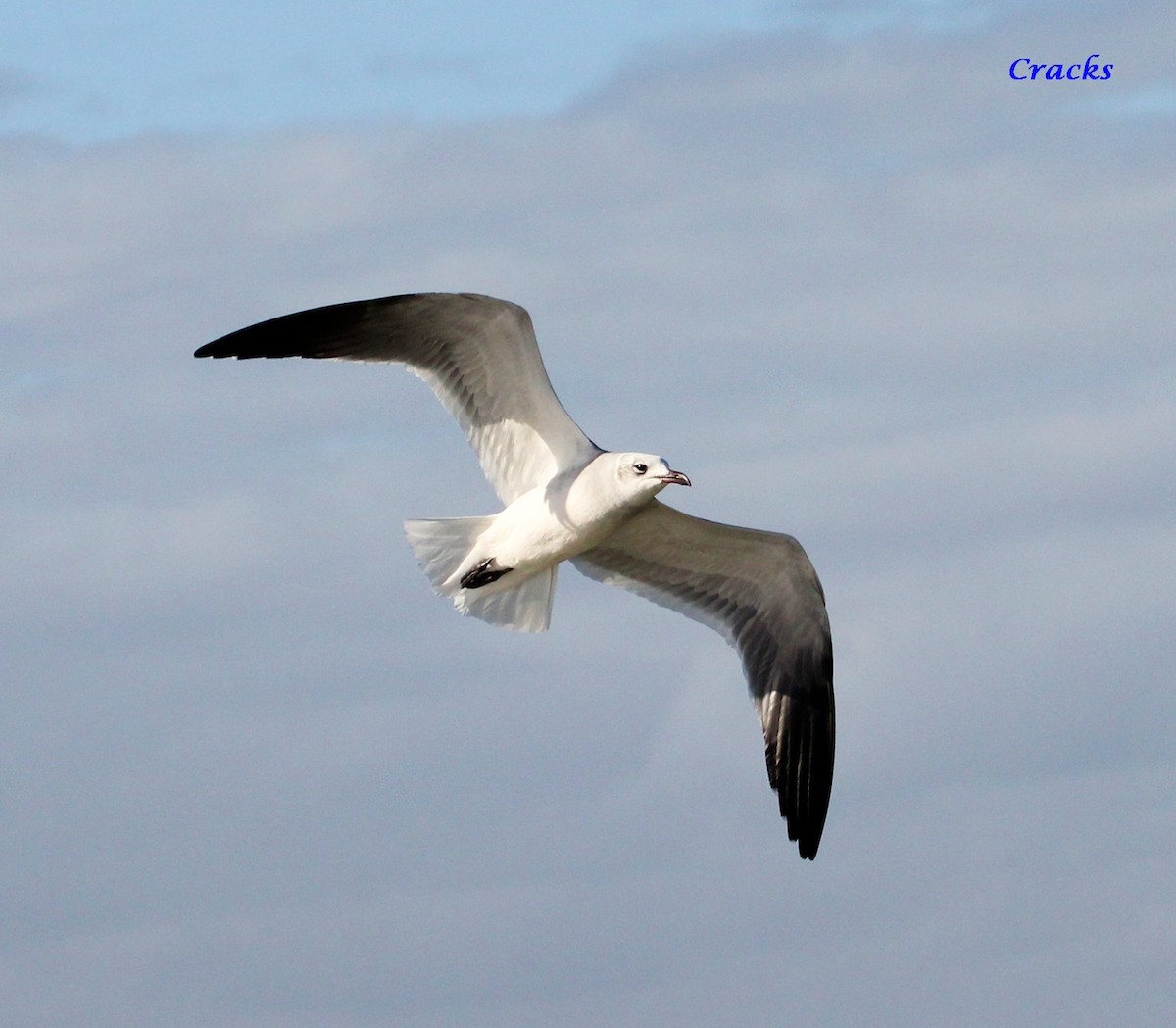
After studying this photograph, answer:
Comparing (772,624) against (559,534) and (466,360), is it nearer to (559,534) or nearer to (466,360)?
(559,534)

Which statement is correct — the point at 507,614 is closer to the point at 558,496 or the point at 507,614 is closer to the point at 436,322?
the point at 558,496

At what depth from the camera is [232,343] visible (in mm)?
16109

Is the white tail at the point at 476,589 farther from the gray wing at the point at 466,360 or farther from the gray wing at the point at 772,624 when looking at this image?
the gray wing at the point at 772,624

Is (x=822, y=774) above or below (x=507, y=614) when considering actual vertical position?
below

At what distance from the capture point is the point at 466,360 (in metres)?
15.9

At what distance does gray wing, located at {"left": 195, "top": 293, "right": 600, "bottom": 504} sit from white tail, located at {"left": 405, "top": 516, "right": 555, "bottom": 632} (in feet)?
1.59

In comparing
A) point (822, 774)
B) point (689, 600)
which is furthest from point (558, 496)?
point (822, 774)

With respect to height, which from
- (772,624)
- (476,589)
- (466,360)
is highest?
(466,360)

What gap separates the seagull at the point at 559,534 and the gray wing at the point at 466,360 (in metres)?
0.01

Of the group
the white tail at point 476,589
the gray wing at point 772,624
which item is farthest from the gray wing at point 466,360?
the gray wing at point 772,624

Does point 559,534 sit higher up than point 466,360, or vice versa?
point 466,360

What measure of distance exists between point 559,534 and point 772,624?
2321mm

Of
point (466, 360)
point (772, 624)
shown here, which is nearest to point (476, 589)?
point (466, 360)

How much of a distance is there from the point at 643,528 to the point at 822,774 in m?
2.54
